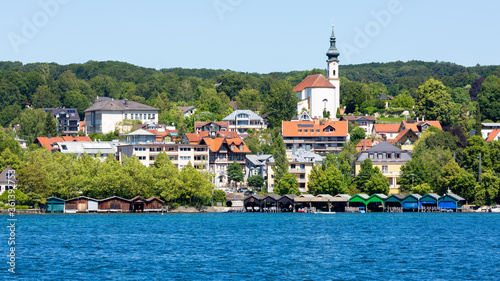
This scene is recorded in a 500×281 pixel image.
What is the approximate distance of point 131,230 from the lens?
71.1 m

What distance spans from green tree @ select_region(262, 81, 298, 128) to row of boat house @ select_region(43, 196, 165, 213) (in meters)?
50.0

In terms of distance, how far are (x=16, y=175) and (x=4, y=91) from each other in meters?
88.8

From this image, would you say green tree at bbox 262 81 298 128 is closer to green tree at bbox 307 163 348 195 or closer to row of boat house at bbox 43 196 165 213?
green tree at bbox 307 163 348 195

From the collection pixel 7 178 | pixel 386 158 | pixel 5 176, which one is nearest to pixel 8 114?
pixel 5 176

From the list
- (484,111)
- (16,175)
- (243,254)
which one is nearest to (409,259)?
(243,254)

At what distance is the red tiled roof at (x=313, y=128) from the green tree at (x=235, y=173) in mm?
18955

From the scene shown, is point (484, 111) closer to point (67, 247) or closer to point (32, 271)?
point (67, 247)

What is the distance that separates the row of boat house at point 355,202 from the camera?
93.8 metres

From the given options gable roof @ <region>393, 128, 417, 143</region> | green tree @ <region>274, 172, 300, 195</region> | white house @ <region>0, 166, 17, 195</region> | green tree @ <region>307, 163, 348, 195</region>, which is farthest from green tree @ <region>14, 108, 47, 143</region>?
gable roof @ <region>393, 128, 417, 143</region>

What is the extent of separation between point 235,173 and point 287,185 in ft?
46.2

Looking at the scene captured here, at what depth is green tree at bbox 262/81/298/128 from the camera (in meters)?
138

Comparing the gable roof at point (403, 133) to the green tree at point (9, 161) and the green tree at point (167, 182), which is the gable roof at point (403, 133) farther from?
the green tree at point (9, 161)

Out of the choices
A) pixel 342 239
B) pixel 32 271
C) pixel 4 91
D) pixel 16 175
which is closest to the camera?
pixel 32 271

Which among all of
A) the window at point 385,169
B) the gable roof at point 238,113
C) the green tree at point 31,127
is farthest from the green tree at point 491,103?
the green tree at point 31,127
